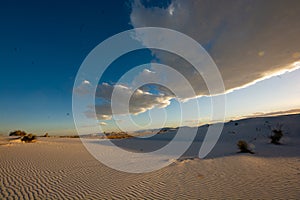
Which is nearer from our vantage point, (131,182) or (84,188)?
(84,188)

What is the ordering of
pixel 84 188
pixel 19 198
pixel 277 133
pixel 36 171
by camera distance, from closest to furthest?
pixel 19 198, pixel 84 188, pixel 36 171, pixel 277 133

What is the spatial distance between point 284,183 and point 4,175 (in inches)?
443

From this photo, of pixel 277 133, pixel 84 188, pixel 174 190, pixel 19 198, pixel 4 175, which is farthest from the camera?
pixel 277 133

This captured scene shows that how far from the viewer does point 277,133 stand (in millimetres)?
16328

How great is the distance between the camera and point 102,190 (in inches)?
235

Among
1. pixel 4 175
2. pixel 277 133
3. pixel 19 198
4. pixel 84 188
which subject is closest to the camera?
pixel 19 198

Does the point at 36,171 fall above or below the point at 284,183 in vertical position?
above

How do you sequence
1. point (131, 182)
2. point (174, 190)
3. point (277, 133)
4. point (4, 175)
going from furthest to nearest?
point (277, 133) → point (4, 175) → point (131, 182) → point (174, 190)

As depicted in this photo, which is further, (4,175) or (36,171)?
(36,171)

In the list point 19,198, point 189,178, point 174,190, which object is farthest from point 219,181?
point 19,198

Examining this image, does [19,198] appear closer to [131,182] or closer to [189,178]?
[131,182]

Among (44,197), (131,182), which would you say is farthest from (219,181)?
(44,197)

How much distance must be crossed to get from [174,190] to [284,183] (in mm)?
3817

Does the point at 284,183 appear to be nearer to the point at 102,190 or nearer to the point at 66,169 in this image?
the point at 102,190
